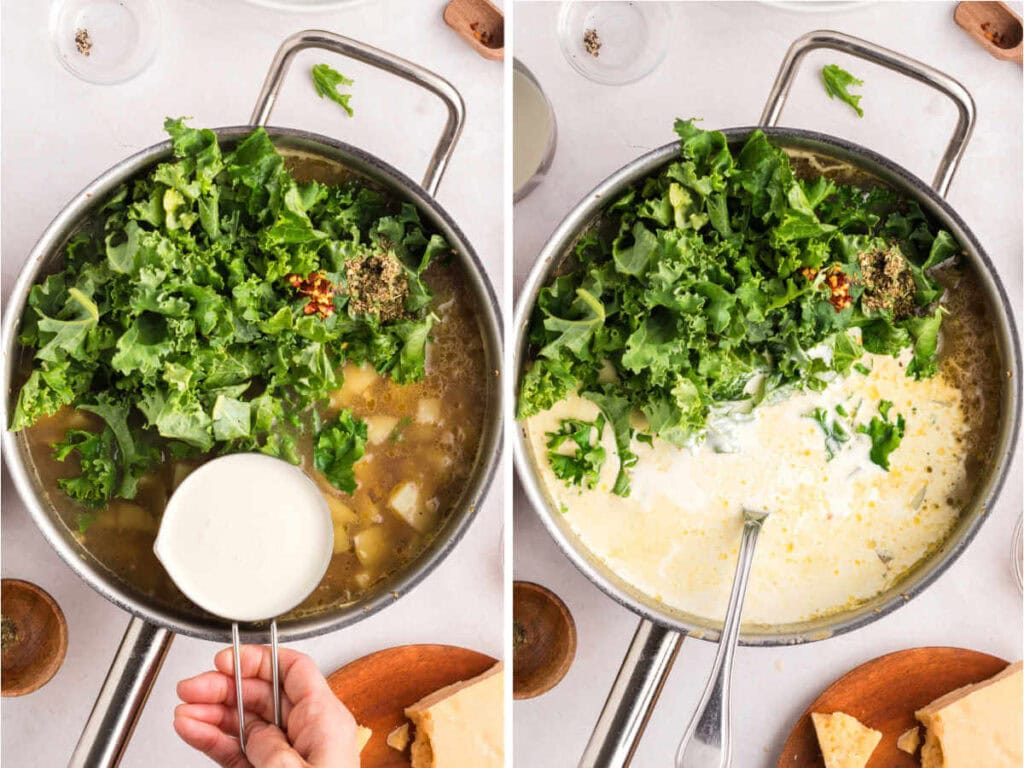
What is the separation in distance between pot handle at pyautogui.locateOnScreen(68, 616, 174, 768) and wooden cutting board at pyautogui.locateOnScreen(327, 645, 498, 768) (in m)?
0.32

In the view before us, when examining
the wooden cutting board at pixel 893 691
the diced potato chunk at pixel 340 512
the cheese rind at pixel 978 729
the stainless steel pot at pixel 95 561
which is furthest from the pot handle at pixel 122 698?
the cheese rind at pixel 978 729

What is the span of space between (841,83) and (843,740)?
1.23 metres

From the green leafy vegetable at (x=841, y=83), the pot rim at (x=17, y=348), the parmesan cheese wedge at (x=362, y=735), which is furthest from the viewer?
the green leafy vegetable at (x=841, y=83)

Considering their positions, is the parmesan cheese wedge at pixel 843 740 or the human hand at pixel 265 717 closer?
the human hand at pixel 265 717

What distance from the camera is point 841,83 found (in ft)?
5.54

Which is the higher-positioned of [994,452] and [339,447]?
[994,452]

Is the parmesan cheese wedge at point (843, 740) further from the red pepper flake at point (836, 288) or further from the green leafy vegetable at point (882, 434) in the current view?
the red pepper flake at point (836, 288)

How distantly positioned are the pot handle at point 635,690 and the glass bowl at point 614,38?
103cm

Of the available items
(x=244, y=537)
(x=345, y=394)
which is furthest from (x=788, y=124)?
(x=244, y=537)

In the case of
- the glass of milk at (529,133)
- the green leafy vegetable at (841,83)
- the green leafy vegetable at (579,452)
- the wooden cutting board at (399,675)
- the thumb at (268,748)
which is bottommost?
the thumb at (268,748)

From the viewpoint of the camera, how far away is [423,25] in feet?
5.59

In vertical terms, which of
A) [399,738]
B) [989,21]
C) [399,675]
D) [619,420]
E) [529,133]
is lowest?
[399,738]

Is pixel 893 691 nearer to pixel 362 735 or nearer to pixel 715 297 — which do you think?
pixel 715 297

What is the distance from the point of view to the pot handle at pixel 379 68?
1.67 m
